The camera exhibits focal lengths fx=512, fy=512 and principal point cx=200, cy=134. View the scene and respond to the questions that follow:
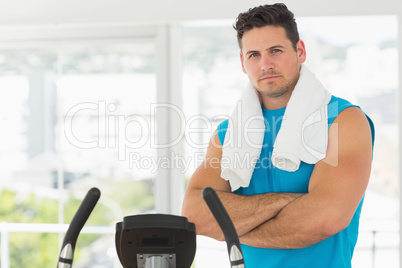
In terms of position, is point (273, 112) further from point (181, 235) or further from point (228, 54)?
point (228, 54)

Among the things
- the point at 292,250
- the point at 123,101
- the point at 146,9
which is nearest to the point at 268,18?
the point at 292,250

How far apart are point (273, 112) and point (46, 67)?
1955 millimetres

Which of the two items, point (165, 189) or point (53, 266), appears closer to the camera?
point (165, 189)

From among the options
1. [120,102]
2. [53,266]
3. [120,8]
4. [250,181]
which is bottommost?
[53,266]

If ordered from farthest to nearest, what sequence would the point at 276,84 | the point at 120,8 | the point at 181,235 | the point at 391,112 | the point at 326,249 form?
the point at 391,112 → the point at 120,8 → the point at 276,84 → the point at 326,249 → the point at 181,235

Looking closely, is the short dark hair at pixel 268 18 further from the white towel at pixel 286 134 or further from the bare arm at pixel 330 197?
the bare arm at pixel 330 197

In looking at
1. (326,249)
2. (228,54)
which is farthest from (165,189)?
(326,249)

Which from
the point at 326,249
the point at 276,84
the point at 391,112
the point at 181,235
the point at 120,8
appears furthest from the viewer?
the point at 391,112

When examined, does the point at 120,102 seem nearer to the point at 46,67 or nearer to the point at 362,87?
the point at 46,67

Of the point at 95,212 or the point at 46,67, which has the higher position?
the point at 46,67

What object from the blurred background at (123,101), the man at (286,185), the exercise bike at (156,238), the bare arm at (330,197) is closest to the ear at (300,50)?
the man at (286,185)

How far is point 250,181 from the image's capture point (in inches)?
72.0

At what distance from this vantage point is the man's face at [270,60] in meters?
1.80

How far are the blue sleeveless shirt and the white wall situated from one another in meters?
1.30
